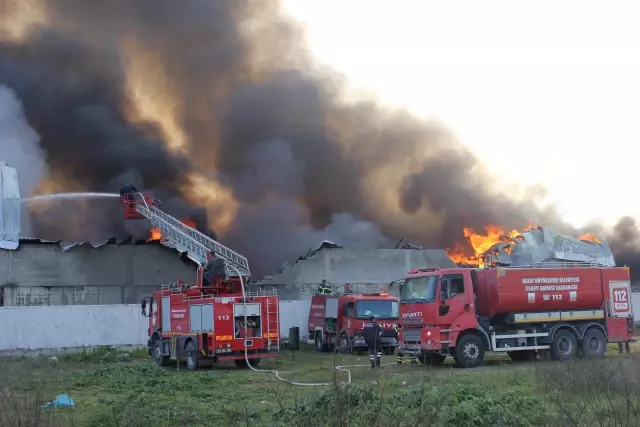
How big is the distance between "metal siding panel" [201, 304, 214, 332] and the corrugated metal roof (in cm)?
1521

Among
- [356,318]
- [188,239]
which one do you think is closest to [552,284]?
[356,318]

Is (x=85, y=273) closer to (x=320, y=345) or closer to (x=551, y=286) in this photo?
(x=320, y=345)

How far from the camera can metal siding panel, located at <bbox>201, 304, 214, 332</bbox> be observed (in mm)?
20359

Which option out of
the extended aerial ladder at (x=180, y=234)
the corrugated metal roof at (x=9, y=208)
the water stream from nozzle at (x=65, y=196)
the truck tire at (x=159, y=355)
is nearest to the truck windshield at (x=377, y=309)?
the extended aerial ladder at (x=180, y=234)

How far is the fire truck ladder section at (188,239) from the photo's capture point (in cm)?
3228

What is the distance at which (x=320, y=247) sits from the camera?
3766 cm

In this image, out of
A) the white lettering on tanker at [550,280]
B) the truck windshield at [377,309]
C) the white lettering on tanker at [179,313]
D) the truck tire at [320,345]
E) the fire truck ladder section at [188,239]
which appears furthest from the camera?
the fire truck ladder section at [188,239]

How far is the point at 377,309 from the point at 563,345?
7.11 m

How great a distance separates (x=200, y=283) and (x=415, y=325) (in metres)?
7.26

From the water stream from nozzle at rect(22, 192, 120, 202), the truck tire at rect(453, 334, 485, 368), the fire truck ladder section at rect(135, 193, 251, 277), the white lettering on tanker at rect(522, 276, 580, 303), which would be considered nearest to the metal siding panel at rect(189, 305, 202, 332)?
the truck tire at rect(453, 334, 485, 368)

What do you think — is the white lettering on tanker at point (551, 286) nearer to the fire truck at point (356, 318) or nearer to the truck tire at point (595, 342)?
the truck tire at point (595, 342)

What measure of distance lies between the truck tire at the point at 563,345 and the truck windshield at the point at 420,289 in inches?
158

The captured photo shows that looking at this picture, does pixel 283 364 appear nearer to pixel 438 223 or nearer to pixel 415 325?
pixel 415 325

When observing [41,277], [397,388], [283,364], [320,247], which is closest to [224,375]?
[283,364]
